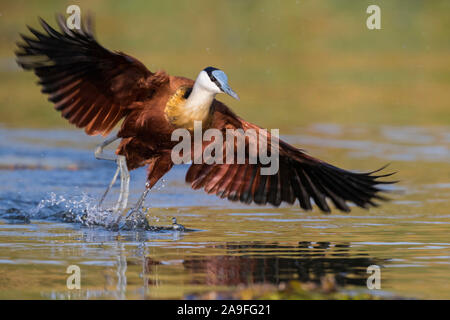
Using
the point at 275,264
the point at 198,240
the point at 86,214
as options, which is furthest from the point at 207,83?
the point at 86,214

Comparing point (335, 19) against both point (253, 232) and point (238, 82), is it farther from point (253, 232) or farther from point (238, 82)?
point (253, 232)

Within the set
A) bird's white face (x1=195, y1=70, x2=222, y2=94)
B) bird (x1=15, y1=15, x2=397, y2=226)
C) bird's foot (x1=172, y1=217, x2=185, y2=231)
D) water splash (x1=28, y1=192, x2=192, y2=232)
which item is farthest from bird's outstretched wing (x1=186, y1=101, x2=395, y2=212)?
water splash (x1=28, y1=192, x2=192, y2=232)

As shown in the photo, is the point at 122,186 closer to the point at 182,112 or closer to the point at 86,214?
the point at 86,214

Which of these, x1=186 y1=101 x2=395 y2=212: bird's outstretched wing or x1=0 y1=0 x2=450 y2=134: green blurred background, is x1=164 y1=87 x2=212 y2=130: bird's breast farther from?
x1=0 y1=0 x2=450 y2=134: green blurred background

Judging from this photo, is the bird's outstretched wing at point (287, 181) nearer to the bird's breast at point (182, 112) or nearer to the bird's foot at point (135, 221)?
the bird's breast at point (182, 112)

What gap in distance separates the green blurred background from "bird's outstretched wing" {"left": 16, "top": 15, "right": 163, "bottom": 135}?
29.5ft

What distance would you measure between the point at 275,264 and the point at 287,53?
27.6 m

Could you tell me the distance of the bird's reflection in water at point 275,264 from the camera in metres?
7.20

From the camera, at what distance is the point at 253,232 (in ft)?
30.6

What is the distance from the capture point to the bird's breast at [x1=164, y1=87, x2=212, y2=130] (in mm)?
8852

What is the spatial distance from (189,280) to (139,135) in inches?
95.4

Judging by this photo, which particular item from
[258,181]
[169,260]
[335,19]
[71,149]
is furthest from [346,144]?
[335,19]

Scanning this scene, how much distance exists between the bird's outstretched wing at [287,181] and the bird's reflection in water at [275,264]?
729 millimetres

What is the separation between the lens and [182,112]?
8.88 meters
